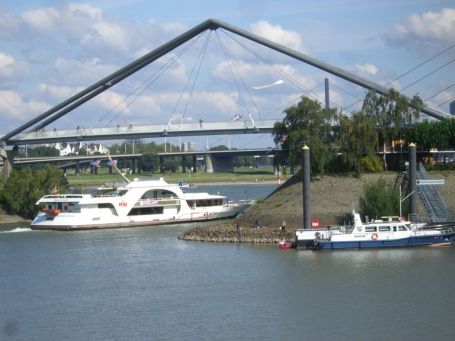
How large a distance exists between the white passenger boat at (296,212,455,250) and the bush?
983cm

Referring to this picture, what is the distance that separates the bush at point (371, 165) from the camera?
43.9m

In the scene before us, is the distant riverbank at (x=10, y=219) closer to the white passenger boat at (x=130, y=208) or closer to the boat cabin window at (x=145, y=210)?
the white passenger boat at (x=130, y=208)

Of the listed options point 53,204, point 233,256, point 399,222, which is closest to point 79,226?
point 53,204

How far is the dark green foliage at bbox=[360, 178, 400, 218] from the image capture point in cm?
3741

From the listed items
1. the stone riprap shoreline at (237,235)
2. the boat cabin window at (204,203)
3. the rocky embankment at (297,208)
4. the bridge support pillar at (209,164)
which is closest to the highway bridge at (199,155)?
the bridge support pillar at (209,164)

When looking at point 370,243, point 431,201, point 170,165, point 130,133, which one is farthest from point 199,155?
point 370,243

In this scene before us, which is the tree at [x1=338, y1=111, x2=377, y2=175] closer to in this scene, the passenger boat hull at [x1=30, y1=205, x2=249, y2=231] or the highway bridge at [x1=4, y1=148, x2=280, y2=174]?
the passenger boat hull at [x1=30, y1=205, x2=249, y2=231]

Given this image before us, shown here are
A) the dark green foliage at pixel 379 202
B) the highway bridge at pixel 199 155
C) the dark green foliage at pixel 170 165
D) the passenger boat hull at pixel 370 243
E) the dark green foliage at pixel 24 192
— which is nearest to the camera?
the passenger boat hull at pixel 370 243

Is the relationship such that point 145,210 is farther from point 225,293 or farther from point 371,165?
point 225,293

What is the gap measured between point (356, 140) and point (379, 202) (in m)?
7.04

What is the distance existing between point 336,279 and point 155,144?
4341 inches

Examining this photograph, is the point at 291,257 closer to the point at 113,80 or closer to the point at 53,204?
the point at 53,204

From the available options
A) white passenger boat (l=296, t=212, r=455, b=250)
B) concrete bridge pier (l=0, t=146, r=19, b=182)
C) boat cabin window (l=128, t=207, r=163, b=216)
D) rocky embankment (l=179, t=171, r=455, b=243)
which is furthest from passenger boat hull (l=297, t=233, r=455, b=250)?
concrete bridge pier (l=0, t=146, r=19, b=182)

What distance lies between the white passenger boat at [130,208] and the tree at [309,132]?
6.52m
